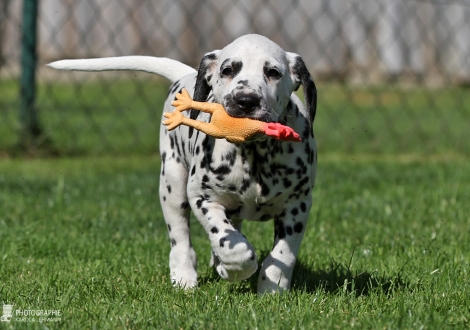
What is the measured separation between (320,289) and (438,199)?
9.16ft

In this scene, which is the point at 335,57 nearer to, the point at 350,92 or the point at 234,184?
the point at 350,92

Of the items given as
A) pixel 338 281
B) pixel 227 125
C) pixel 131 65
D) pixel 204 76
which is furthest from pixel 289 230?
pixel 131 65

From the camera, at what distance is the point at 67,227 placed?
17.7 feet

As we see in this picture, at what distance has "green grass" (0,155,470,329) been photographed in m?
3.28

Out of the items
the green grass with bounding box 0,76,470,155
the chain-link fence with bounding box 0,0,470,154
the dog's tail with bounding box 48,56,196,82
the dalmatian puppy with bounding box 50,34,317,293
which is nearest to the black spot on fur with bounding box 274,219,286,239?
the dalmatian puppy with bounding box 50,34,317,293

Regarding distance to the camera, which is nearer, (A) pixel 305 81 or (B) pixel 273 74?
(B) pixel 273 74

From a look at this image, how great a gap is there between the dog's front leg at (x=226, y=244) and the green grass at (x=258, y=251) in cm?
13

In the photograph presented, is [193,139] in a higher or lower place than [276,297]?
higher

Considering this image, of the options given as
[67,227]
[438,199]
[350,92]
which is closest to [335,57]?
[350,92]

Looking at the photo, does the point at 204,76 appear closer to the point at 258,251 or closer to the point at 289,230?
the point at 289,230

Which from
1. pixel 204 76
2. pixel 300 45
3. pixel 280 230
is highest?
pixel 300 45

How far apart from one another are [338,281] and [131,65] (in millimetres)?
1738

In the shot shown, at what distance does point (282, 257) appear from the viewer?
12.5 ft

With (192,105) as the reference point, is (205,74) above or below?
above
